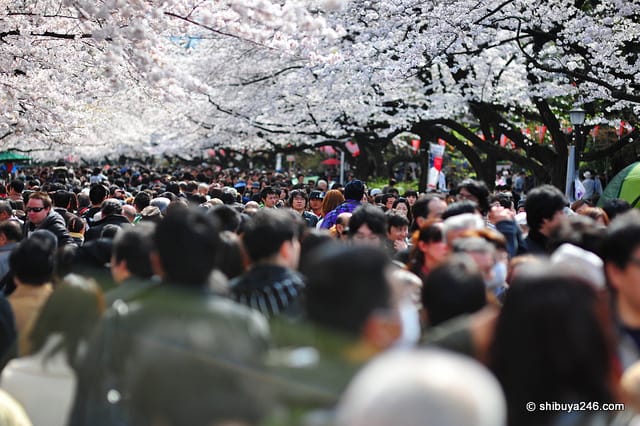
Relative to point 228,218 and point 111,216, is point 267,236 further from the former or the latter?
point 111,216

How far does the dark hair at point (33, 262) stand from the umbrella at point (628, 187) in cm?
789

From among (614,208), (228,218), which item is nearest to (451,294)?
(228,218)

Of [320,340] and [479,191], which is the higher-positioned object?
[479,191]

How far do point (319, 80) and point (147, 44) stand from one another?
36.7 ft

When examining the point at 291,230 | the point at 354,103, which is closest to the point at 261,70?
the point at 354,103

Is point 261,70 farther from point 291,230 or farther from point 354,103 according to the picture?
point 291,230

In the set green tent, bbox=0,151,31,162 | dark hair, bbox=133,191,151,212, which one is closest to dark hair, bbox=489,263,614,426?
dark hair, bbox=133,191,151,212

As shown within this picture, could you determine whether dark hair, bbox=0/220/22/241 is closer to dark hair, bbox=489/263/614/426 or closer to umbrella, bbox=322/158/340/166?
dark hair, bbox=489/263/614/426

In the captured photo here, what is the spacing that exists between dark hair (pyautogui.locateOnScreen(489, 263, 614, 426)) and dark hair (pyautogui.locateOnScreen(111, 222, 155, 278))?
1894 millimetres

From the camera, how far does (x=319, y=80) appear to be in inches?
784

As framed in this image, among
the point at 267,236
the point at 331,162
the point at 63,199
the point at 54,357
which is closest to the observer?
the point at 54,357

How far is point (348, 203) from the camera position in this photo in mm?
8570

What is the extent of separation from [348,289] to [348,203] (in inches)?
243

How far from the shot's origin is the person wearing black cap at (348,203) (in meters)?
8.44
